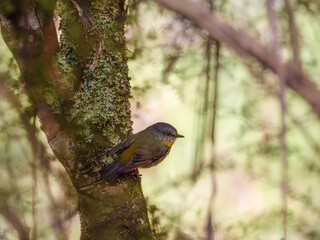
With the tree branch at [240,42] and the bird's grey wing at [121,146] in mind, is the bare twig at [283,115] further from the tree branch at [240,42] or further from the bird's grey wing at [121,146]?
the bird's grey wing at [121,146]

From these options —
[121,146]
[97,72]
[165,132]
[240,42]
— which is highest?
[97,72]

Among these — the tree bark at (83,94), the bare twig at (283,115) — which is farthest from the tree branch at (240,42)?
the tree bark at (83,94)

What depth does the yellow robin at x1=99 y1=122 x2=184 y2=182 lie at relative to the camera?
9.55 ft

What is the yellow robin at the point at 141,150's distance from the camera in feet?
9.55

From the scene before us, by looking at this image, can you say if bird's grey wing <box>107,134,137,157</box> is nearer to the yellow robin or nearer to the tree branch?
the yellow robin

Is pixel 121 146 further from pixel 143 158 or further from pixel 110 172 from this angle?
pixel 143 158

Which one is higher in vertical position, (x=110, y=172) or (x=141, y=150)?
(x=141, y=150)

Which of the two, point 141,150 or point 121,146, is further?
point 141,150

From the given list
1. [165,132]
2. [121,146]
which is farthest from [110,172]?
[165,132]

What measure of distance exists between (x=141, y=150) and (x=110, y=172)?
0.56 metres

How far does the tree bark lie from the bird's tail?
0.04 meters

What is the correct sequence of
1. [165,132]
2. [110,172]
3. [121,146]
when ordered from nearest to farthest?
[110,172] < [121,146] < [165,132]

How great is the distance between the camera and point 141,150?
3414 millimetres

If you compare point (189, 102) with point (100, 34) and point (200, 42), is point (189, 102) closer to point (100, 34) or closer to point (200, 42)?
point (200, 42)
